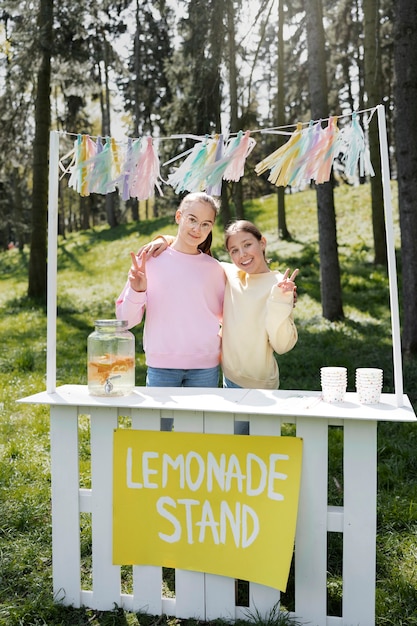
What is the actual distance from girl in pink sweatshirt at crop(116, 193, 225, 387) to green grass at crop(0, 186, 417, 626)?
1.11m

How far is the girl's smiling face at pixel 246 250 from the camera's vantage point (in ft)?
10.3

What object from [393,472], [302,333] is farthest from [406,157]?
[393,472]

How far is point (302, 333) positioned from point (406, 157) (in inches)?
99.4

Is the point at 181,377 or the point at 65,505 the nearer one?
the point at 65,505

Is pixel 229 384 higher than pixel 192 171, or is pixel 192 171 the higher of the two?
pixel 192 171

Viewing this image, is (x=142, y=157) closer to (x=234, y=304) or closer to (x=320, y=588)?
(x=234, y=304)

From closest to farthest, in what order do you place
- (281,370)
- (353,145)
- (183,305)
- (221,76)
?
(353,145)
(183,305)
(281,370)
(221,76)

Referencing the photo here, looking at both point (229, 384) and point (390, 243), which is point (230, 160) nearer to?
point (390, 243)

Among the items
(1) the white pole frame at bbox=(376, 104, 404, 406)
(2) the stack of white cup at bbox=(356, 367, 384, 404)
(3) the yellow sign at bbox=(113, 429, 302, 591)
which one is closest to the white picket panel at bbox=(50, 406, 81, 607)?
(3) the yellow sign at bbox=(113, 429, 302, 591)

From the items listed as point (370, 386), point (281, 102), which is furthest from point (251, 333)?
point (281, 102)

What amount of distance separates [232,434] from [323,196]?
237 inches

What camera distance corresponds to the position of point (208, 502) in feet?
8.82

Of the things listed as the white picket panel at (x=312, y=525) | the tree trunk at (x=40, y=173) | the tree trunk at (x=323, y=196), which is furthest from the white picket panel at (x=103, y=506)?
the tree trunk at (x=40, y=173)

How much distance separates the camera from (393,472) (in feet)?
13.3
